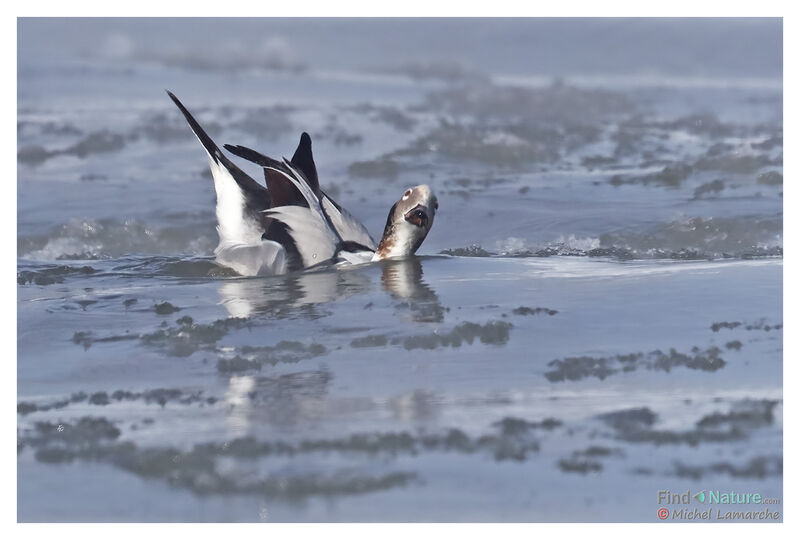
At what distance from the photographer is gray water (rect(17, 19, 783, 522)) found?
4.70 meters

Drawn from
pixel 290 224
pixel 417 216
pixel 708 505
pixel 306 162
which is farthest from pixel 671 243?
pixel 708 505

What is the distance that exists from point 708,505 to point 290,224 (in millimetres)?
4841

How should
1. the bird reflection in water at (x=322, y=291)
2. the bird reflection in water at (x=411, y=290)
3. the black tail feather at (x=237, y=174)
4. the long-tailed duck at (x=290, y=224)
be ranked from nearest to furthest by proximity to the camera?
1. the bird reflection in water at (x=411, y=290)
2. the bird reflection in water at (x=322, y=291)
3. the long-tailed duck at (x=290, y=224)
4. the black tail feather at (x=237, y=174)

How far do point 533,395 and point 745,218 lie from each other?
5772mm

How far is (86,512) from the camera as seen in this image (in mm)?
4520

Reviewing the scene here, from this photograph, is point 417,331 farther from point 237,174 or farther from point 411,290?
point 237,174

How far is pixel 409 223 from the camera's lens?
29.2ft

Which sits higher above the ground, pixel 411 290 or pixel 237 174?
pixel 237 174

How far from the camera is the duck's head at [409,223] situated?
888cm

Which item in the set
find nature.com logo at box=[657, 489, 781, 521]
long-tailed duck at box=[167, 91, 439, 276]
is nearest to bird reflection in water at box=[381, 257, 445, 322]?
long-tailed duck at box=[167, 91, 439, 276]

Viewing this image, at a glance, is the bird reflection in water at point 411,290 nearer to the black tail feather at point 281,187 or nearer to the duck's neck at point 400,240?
the duck's neck at point 400,240

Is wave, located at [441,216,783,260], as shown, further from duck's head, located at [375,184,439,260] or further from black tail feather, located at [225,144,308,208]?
black tail feather, located at [225,144,308,208]

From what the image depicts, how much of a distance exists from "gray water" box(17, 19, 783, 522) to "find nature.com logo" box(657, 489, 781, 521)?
0.02 metres

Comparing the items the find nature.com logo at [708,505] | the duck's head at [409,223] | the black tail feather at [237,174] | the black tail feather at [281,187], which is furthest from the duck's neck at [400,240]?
the find nature.com logo at [708,505]
